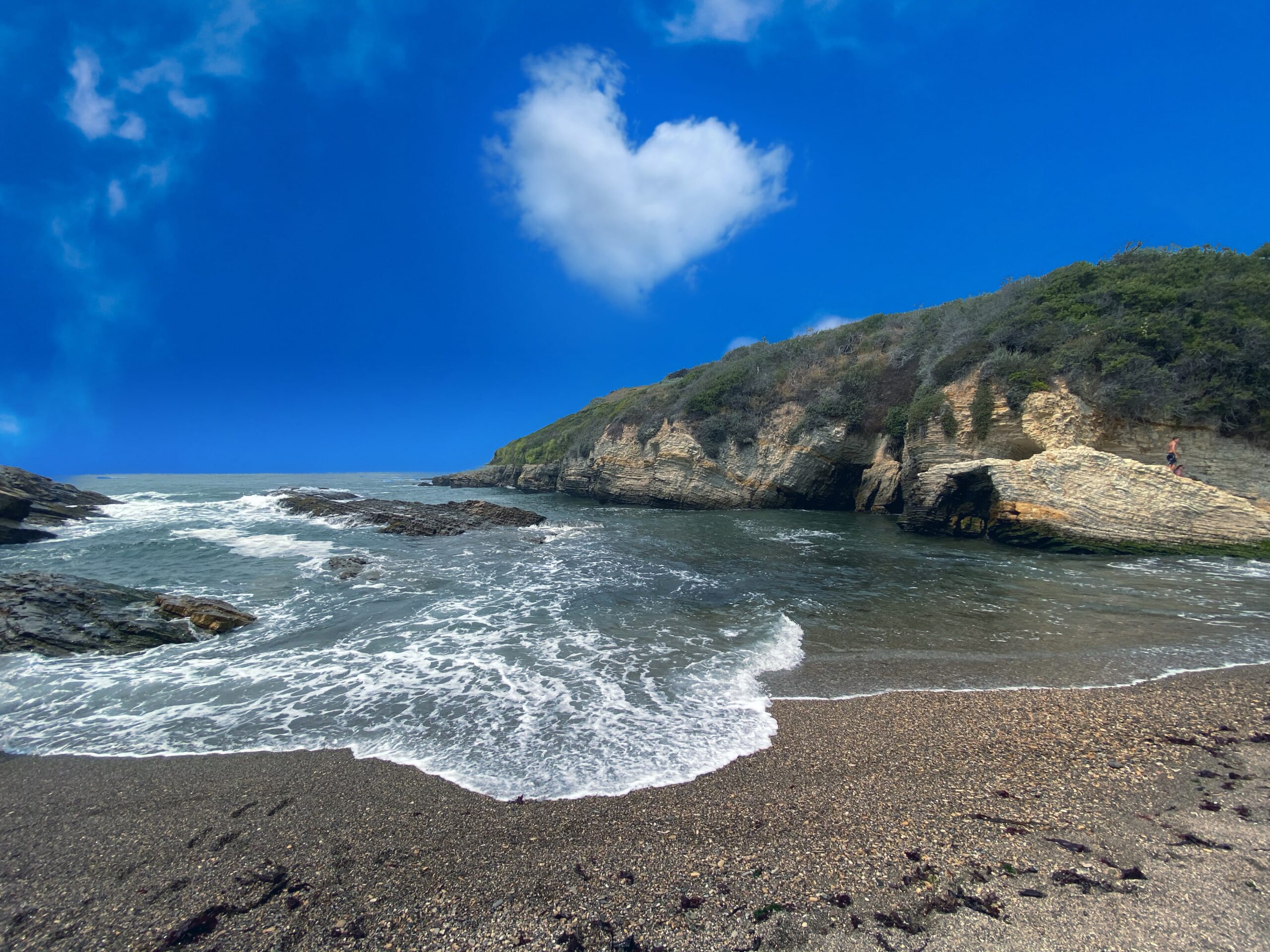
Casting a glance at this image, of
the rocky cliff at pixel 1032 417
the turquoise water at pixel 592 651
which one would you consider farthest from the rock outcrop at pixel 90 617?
the rocky cliff at pixel 1032 417

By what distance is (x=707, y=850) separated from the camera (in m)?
3.56

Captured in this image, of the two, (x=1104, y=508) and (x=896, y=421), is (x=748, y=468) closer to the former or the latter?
(x=896, y=421)

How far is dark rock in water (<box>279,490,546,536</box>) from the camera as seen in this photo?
72.8 feet

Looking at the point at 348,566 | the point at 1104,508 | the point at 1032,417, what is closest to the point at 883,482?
the point at 1032,417

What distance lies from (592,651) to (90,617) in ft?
30.8

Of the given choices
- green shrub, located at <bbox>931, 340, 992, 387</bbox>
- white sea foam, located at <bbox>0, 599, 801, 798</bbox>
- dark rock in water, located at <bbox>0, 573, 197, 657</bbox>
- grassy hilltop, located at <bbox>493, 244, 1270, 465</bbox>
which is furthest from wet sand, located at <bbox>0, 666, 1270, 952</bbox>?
green shrub, located at <bbox>931, 340, 992, 387</bbox>

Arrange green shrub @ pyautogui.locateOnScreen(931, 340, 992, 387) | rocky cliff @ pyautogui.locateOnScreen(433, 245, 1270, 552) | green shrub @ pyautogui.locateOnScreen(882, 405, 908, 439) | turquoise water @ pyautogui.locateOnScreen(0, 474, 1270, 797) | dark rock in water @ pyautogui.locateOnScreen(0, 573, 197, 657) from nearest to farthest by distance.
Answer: turquoise water @ pyautogui.locateOnScreen(0, 474, 1270, 797)
dark rock in water @ pyautogui.locateOnScreen(0, 573, 197, 657)
rocky cliff @ pyautogui.locateOnScreen(433, 245, 1270, 552)
green shrub @ pyautogui.locateOnScreen(931, 340, 992, 387)
green shrub @ pyautogui.locateOnScreen(882, 405, 908, 439)

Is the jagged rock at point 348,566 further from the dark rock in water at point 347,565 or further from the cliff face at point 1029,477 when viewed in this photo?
the cliff face at point 1029,477

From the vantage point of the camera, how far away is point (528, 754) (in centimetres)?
509

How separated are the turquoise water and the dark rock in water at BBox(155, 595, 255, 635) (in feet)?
1.51

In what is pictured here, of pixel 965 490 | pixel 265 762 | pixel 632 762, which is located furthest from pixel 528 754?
pixel 965 490

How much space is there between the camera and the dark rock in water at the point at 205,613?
934cm

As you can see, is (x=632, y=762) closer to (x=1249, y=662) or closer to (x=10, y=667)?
(x=1249, y=662)

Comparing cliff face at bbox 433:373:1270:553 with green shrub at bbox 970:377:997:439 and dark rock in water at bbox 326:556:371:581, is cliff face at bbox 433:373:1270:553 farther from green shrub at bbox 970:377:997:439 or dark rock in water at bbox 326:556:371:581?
dark rock in water at bbox 326:556:371:581
